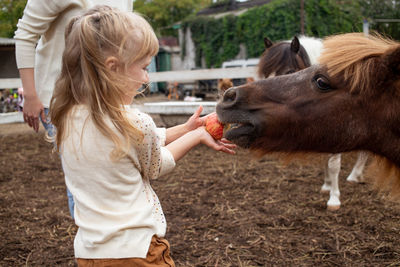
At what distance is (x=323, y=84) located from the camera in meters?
1.96

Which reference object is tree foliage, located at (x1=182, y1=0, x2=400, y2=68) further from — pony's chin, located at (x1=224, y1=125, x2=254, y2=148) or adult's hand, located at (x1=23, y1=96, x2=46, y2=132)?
adult's hand, located at (x1=23, y1=96, x2=46, y2=132)

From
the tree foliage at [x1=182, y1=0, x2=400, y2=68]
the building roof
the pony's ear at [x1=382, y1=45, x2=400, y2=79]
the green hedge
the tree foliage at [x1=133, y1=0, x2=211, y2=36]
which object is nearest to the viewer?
the pony's ear at [x1=382, y1=45, x2=400, y2=79]

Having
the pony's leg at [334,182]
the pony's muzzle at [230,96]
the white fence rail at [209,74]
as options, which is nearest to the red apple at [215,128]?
the pony's muzzle at [230,96]

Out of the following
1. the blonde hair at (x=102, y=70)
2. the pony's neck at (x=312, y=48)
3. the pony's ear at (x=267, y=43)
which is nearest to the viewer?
the blonde hair at (x=102, y=70)

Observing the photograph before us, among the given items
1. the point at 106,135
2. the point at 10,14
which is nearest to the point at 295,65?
the point at 106,135

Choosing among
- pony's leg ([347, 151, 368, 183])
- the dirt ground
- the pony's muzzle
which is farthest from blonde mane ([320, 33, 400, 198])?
pony's leg ([347, 151, 368, 183])

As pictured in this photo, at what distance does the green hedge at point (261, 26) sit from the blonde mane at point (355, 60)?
1961 cm

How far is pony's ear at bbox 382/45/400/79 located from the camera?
174 centimetres

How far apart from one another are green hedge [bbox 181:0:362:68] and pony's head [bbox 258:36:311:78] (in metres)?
17.5

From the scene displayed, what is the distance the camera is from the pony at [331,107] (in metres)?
1.86

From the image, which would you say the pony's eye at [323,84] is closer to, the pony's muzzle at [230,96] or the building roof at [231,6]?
the pony's muzzle at [230,96]

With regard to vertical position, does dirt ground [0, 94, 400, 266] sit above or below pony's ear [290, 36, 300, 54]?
below

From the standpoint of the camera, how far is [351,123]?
1.94 m

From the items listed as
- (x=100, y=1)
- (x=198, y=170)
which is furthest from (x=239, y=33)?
(x=100, y=1)
